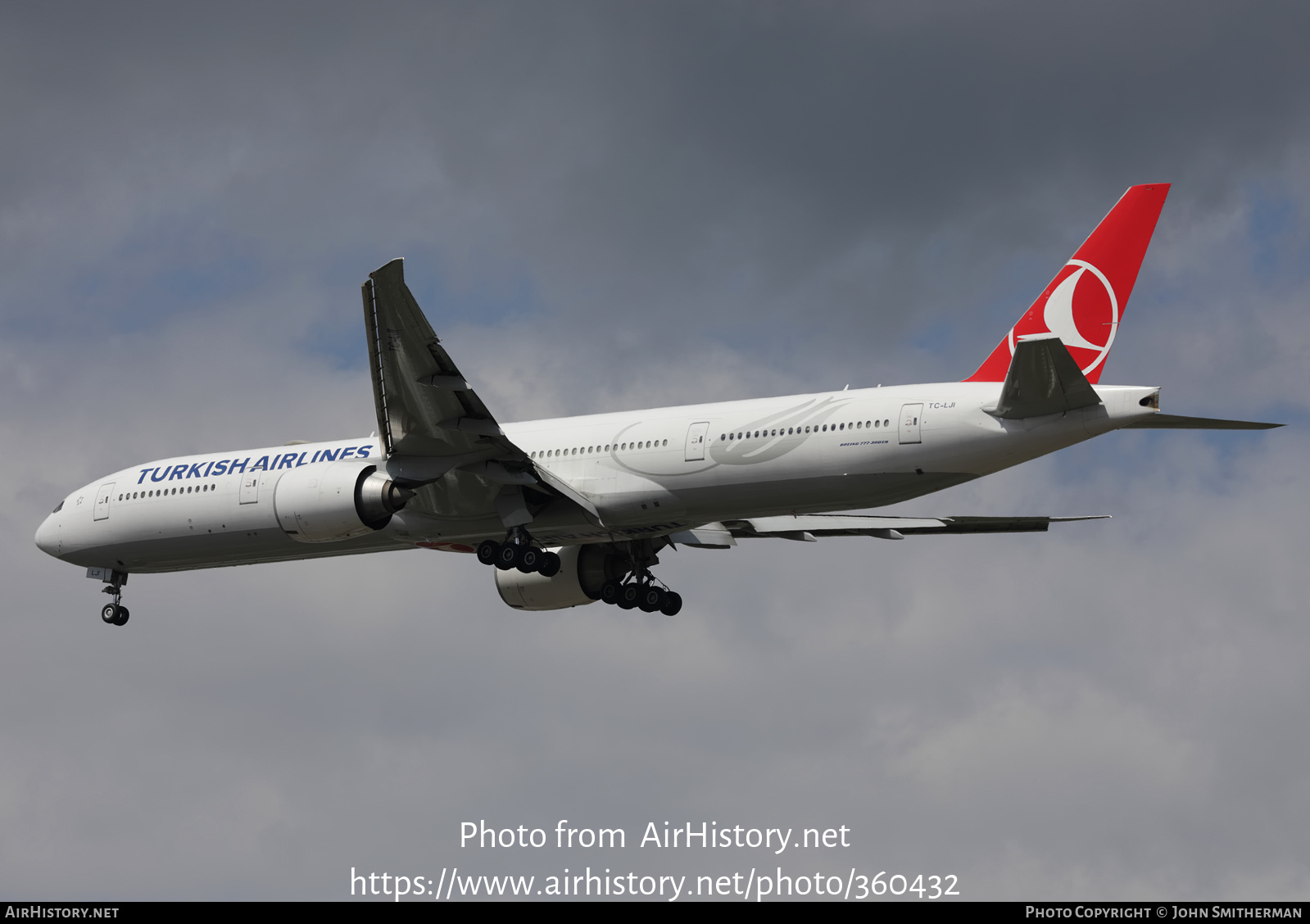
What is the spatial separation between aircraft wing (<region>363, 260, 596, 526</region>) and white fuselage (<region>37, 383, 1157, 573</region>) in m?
0.49

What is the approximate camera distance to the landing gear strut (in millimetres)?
34656

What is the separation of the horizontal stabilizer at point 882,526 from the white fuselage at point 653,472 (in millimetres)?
2736

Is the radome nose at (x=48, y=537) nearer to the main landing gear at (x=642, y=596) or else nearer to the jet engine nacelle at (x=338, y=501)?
the jet engine nacelle at (x=338, y=501)

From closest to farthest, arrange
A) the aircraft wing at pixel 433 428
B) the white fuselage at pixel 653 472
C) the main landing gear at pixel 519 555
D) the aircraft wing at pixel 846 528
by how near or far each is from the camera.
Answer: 1. the aircraft wing at pixel 433 428
2. the white fuselage at pixel 653 472
3. the main landing gear at pixel 519 555
4. the aircraft wing at pixel 846 528

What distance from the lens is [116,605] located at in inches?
1378

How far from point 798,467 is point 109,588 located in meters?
16.3

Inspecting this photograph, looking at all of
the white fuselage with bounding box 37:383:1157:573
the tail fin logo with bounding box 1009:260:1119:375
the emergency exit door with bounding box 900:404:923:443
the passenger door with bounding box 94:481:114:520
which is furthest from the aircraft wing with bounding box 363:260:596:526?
the tail fin logo with bounding box 1009:260:1119:375

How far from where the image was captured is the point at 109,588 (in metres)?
34.8

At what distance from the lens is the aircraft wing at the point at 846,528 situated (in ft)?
107

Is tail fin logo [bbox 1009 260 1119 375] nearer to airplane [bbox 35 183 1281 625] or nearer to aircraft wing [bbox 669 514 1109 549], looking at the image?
airplane [bbox 35 183 1281 625]

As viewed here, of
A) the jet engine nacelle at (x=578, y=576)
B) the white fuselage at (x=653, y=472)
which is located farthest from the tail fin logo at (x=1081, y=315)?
the jet engine nacelle at (x=578, y=576)

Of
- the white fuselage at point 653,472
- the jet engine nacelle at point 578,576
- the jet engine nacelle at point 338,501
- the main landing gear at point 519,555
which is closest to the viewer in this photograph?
the white fuselage at point 653,472

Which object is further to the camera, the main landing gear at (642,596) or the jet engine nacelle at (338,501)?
the main landing gear at (642,596)

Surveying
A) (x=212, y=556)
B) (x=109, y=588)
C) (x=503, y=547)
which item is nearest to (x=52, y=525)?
(x=109, y=588)
